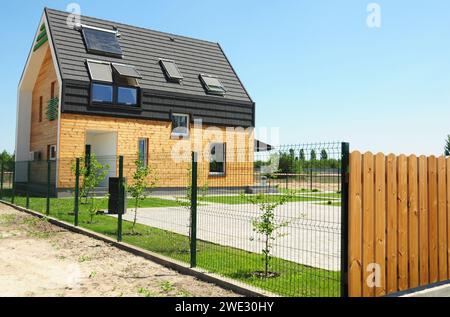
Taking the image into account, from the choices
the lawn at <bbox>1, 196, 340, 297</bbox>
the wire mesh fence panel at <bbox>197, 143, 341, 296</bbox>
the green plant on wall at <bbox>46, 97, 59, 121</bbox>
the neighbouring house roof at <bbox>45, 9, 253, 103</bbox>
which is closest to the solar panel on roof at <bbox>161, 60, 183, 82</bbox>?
the neighbouring house roof at <bbox>45, 9, 253, 103</bbox>

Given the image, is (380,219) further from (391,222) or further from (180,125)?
(180,125)

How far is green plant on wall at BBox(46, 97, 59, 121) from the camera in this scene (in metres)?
21.1

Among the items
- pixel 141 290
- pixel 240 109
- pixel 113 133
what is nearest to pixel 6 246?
pixel 141 290

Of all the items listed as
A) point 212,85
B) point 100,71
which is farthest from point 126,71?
point 212,85

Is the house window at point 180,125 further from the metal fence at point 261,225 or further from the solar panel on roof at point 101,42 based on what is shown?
the metal fence at point 261,225

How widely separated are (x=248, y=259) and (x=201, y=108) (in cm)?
1753

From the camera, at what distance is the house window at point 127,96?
2164 centimetres

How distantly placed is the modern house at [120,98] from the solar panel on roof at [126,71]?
0.06 metres

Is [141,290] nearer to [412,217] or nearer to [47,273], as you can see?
[47,273]

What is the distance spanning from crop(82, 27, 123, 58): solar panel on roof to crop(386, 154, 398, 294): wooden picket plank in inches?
779

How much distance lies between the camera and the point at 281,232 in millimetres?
11172

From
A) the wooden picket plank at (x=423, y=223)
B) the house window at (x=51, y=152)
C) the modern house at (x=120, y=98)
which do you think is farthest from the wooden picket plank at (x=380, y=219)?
the house window at (x=51, y=152)

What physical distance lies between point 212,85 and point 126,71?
219 inches

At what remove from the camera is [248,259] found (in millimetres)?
7367
